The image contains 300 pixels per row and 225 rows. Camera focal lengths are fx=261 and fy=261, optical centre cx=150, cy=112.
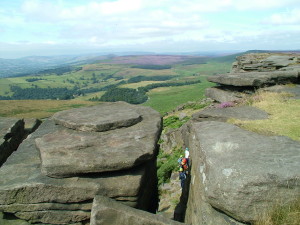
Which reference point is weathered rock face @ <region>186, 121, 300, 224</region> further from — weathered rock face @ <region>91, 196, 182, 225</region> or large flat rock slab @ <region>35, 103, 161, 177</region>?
large flat rock slab @ <region>35, 103, 161, 177</region>

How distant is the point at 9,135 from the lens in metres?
11.1

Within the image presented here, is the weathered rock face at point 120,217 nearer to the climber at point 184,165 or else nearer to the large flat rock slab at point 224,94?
the climber at point 184,165

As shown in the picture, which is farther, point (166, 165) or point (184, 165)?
point (166, 165)

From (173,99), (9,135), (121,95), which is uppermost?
(9,135)

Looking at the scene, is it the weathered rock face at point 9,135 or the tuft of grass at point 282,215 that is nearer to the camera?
the tuft of grass at point 282,215

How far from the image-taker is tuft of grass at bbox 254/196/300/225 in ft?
17.0

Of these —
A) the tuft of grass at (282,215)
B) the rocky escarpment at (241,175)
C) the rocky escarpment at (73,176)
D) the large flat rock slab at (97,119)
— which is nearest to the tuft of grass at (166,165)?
the large flat rock slab at (97,119)

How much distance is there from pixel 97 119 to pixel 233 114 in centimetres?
619

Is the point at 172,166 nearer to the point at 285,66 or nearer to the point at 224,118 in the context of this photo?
the point at 224,118

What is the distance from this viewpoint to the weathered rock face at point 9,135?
1030 centimetres

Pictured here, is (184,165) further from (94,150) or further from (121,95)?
(121,95)

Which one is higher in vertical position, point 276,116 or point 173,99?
point 276,116

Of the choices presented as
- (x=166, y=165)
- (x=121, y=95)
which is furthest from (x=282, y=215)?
(x=121, y=95)

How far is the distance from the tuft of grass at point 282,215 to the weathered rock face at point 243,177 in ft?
0.42
